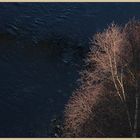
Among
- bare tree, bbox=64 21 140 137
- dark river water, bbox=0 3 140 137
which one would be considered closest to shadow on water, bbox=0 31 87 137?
dark river water, bbox=0 3 140 137

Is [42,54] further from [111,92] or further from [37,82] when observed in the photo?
[111,92]

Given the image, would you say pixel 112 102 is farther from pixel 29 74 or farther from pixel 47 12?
pixel 47 12

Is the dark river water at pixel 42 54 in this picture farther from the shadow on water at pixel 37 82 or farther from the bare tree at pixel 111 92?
the bare tree at pixel 111 92

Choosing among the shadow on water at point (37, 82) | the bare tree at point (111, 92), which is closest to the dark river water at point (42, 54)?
the shadow on water at point (37, 82)

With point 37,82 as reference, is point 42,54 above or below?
above

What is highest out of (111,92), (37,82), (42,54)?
(42,54)

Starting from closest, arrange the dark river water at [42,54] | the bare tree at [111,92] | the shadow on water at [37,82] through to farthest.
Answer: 1. the bare tree at [111,92]
2. the shadow on water at [37,82]
3. the dark river water at [42,54]

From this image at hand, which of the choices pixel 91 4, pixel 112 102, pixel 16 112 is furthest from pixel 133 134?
pixel 91 4

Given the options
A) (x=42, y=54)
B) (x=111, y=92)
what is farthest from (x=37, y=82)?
(x=111, y=92)
